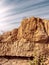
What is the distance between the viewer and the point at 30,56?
34531mm

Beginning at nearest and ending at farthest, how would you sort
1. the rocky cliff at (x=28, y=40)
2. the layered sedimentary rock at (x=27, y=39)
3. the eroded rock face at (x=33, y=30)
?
the rocky cliff at (x=28, y=40) → the layered sedimentary rock at (x=27, y=39) → the eroded rock face at (x=33, y=30)

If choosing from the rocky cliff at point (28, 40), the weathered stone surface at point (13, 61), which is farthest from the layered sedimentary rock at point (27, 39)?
the weathered stone surface at point (13, 61)

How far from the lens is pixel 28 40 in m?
35.5

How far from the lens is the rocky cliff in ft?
113

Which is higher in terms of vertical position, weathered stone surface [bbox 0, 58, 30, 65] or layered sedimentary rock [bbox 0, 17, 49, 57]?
layered sedimentary rock [bbox 0, 17, 49, 57]

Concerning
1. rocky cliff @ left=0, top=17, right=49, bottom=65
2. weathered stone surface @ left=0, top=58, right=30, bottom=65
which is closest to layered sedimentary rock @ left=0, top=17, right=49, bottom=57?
rocky cliff @ left=0, top=17, right=49, bottom=65

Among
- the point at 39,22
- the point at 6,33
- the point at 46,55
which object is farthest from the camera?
the point at 6,33

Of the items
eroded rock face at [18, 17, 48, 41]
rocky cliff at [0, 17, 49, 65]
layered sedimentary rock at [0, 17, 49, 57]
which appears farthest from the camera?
eroded rock face at [18, 17, 48, 41]

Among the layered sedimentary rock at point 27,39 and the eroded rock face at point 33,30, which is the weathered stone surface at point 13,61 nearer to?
the layered sedimentary rock at point 27,39

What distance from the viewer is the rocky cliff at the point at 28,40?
34312 millimetres

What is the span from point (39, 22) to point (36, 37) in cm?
271

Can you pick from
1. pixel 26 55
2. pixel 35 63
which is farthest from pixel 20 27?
pixel 35 63

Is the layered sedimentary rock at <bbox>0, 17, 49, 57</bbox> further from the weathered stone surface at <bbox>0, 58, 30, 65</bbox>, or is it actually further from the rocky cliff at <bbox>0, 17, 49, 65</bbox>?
the weathered stone surface at <bbox>0, 58, 30, 65</bbox>

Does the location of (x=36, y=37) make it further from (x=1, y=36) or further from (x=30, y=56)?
(x=1, y=36)
